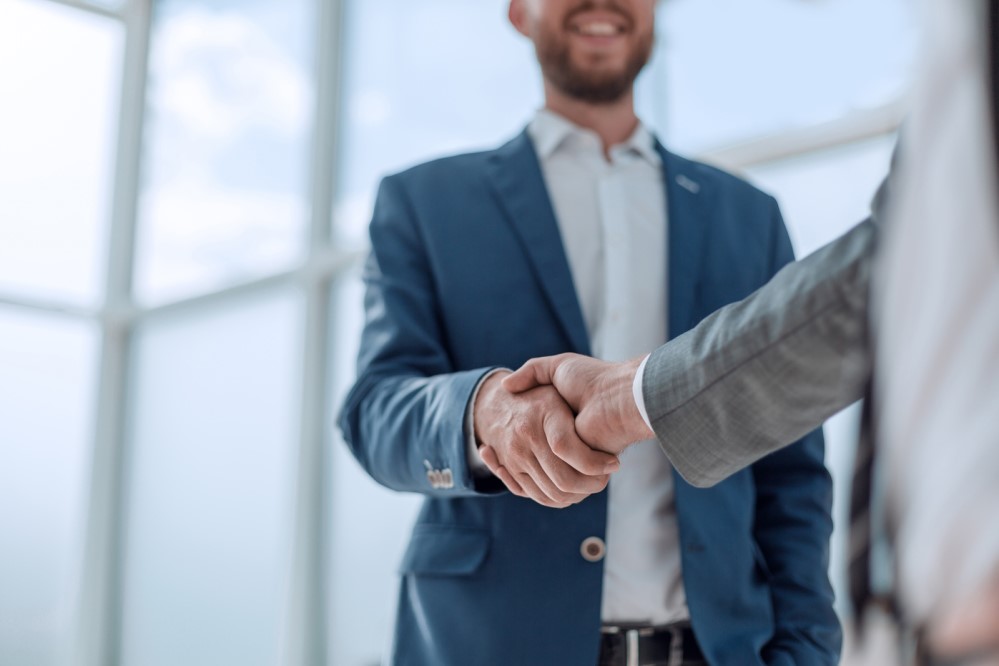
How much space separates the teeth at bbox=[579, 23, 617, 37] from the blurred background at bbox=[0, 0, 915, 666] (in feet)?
5.35

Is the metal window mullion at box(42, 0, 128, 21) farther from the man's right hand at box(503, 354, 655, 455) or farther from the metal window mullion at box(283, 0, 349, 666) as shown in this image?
the man's right hand at box(503, 354, 655, 455)

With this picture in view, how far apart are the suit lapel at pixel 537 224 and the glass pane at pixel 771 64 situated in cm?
151

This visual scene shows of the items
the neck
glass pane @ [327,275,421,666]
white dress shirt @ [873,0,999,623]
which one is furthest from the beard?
glass pane @ [327,275,421,666]

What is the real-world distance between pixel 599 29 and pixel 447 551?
0.88 metres

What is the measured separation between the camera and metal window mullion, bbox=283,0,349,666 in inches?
174

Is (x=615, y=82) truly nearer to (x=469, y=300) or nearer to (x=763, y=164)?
(x=469, y=300)

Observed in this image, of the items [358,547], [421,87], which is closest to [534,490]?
[358,547]

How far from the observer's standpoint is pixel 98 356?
5891 mm

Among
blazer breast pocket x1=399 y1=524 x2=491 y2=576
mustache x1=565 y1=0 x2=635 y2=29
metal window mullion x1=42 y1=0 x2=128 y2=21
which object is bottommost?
blazer breast pocket x1=399 y1=524 x2=491 y2=576

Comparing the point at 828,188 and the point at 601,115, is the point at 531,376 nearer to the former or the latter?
the point at 601,115

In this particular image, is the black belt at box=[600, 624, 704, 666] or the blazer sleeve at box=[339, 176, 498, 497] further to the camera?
the black belt at box=[600, 624, 704, 666]

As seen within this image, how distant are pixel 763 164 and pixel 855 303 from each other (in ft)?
8.81

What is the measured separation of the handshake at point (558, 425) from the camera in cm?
102

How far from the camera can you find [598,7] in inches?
66.4
